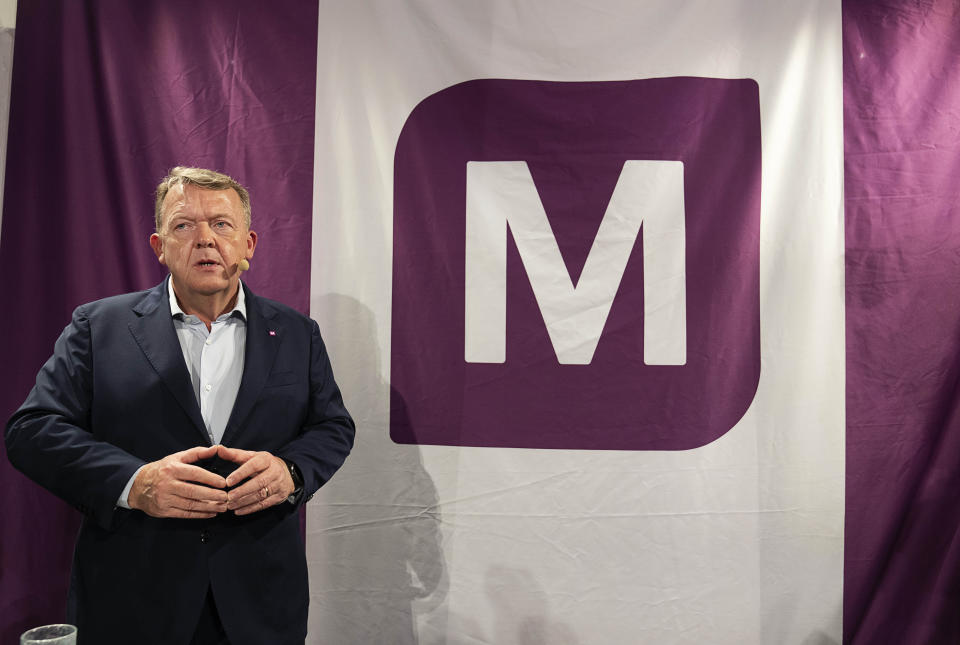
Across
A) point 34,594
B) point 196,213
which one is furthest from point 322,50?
point 34,594

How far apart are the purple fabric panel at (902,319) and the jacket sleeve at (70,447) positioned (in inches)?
75.3

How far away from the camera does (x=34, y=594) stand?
6.76 ft

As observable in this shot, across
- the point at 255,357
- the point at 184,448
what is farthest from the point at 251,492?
the point at 255,357

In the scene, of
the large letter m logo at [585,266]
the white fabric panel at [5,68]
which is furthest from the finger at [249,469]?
the white fabric panel at [5,68]

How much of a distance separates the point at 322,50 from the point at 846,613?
228 centimetres

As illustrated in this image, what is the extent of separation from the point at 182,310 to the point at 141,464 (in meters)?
0.35

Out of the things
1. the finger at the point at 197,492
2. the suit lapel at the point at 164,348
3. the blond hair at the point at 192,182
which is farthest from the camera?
the blond hair at the point at 192,182

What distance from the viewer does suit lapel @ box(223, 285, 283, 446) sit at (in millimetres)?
1477

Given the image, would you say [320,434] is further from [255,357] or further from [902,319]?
[902,319]

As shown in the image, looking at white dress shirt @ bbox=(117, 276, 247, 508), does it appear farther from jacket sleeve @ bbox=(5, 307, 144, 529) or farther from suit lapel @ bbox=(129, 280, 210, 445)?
jacket sleeve @ bbox=(5, 307, 144, 529)

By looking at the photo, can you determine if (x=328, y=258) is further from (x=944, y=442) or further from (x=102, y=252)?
(x=944, y=442)

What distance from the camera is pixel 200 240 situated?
1.51 metres

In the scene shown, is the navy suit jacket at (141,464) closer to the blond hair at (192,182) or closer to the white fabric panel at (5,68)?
the blond hair at (192,182)

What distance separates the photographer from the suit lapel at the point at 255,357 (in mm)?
1477
